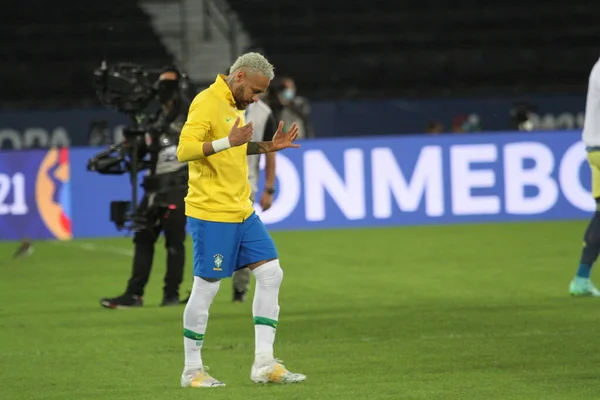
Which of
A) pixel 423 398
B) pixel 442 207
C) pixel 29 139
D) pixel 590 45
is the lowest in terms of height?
pixel 423 398

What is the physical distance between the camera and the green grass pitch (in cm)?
772

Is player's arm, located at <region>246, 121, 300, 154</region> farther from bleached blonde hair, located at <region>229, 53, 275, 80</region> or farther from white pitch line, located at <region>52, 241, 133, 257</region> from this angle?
white pitch line, located at <region>52, 241, 133, 257</region>

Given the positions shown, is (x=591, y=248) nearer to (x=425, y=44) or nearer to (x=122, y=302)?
(x=122, y=302)

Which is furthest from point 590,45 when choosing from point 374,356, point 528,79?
point 374,356

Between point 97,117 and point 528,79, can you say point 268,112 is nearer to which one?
point 97,117

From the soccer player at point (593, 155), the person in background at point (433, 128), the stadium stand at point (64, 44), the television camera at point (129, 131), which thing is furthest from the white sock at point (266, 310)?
the stadium stand at point (64, 44)

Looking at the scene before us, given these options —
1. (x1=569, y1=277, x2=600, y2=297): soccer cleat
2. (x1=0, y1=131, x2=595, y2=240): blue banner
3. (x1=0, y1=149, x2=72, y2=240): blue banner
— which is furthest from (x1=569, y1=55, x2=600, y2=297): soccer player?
(x1=0, y1=149, x2=72, y2=240): blue banner

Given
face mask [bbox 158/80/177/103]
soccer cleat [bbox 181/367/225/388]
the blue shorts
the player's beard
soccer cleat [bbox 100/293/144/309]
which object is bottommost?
soccer cleat [bbox 181/367/225/388]

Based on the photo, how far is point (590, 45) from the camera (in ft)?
92.4

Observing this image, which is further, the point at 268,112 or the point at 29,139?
the point at 29,139

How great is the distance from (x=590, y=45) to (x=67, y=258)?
1459 centimetres

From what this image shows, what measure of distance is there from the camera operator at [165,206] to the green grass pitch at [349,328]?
26 centimetres

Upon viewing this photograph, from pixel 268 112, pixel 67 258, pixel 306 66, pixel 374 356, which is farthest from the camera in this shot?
pixel 306 66

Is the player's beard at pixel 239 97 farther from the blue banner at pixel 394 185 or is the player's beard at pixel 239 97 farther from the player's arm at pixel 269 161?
the blue banner at pixel 394 185
